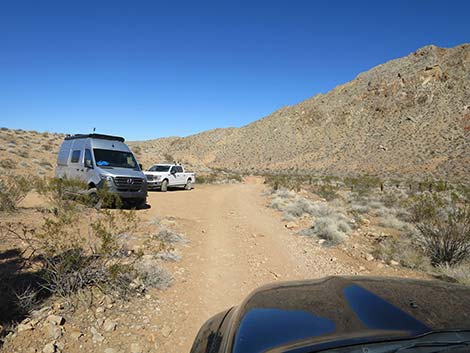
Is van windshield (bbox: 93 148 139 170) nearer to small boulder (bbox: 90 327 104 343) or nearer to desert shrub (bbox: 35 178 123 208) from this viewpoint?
desert shrub (bbox: 35 178 123 208)

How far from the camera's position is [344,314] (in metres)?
1.96

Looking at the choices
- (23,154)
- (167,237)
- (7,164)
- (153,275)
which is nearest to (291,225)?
(167,237)

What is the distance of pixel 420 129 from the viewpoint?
5653 cm

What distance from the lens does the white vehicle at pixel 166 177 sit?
18.9 metres

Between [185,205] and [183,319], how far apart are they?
9525mm

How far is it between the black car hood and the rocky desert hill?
43.6 meters

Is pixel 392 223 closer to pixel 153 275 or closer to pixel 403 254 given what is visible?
pixel 403 254

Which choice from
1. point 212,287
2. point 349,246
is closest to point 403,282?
point 212,287

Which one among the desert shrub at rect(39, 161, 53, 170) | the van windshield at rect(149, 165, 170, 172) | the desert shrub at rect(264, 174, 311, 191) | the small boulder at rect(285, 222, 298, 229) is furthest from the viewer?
the desert shrub at rect(39, 161, 53, 170)

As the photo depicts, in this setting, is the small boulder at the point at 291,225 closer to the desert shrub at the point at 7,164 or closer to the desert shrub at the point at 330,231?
the desert shrub at the point at 330,231

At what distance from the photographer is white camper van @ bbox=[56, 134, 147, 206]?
10.6 meters

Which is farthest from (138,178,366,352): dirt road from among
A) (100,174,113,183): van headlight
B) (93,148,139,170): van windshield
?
(93,148,139,170): van windshield

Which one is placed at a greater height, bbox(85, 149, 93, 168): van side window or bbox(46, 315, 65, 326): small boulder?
bbox(85, 149, 93, 168): van side window

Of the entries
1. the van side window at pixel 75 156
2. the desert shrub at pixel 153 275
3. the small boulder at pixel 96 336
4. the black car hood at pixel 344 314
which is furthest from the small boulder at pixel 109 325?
the van side window at pixel 75 156
